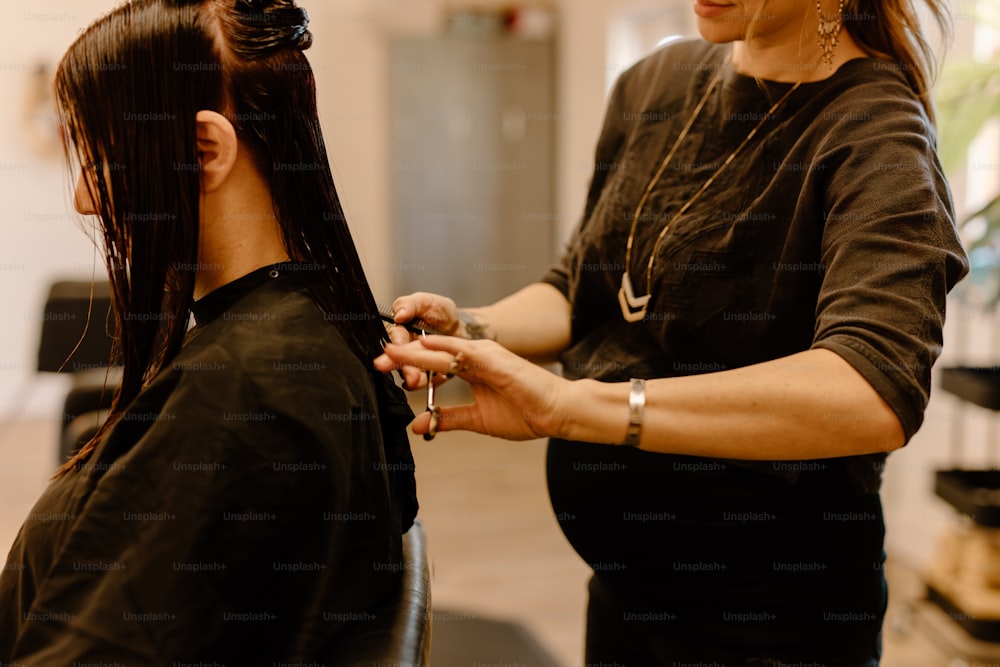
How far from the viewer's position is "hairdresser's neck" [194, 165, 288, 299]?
1.00m

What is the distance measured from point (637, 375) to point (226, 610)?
56cm

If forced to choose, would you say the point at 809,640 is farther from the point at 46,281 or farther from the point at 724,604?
the point at 46,281

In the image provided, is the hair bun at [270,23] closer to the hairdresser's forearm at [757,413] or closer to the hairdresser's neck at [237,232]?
the hairdresser's neck at [237,232]

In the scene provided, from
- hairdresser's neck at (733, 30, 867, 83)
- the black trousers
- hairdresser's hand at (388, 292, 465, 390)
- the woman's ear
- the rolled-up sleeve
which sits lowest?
→ the black trousers

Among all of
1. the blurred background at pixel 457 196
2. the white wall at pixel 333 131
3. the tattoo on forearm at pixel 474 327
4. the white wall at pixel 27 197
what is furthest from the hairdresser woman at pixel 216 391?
the white wall at pixel 27 197

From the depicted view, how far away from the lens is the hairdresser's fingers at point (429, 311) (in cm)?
111

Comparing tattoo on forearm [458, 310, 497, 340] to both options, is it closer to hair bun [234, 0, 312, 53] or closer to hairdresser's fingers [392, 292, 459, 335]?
hairdresser's fingers [392, 292, 459, 335]

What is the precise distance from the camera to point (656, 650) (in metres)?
1.15

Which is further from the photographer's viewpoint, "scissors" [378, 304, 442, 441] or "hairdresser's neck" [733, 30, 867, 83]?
"hairdresser's neck" [733, 30, 867, 83]

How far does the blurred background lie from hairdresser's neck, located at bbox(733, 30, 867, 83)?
1979 mm

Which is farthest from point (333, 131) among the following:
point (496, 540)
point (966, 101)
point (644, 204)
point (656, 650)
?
point (656, 650)

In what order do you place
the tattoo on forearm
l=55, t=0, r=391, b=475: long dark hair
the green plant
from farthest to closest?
the green plant → the tattoo on forearm → l=55, t=0, r=391, b=475: long dark hair

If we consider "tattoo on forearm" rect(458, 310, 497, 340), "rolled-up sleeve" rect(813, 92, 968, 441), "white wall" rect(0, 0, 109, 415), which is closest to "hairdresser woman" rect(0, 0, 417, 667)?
"tattoo on forearm" rect(458, 310, 497, 340)

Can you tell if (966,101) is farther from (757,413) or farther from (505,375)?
(505,375)
